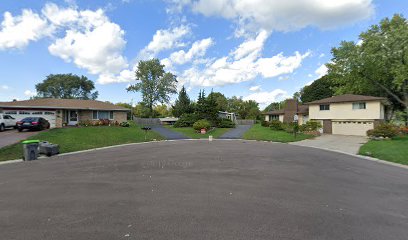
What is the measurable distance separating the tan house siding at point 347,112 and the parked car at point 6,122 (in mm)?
40248

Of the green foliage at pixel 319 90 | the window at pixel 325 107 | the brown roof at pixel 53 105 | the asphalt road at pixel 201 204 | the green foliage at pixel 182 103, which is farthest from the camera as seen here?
the green foliage at pixel 319 90

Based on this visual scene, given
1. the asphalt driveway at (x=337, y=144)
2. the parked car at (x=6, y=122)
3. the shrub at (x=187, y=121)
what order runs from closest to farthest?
the asphalt driveway at (x=337, y=144) < the parked car at (x=6, y=122) < the shrub at (x=187, y=121)

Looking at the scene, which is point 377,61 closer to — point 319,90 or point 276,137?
point 276,137

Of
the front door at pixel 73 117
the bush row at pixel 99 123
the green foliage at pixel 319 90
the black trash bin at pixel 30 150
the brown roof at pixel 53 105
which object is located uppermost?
the green foliage at pixel 319 90

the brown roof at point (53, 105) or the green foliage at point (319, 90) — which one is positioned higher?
the green foliage at point (319, 90)

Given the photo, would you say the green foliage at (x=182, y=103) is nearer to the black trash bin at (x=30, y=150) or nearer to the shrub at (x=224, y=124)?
the shrub at (x=224, y=124)

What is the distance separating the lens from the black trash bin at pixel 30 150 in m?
12.7

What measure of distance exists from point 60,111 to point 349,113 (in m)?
39.5

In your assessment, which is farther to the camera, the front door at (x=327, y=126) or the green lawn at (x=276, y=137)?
the front door at (x=327, y=126)

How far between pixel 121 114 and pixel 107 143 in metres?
16.2

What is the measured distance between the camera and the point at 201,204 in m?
5.49

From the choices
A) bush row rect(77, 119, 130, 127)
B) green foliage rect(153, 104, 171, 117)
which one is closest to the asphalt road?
bush row rect(77, 119, 130, 127)

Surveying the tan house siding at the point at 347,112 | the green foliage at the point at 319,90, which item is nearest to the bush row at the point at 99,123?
the tan house siding at the point at 347,112

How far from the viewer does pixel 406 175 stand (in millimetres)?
9688
